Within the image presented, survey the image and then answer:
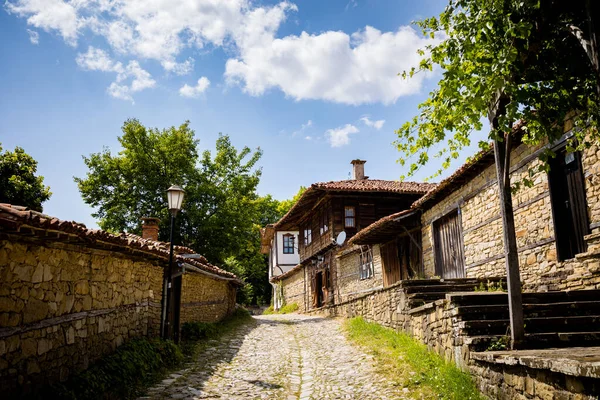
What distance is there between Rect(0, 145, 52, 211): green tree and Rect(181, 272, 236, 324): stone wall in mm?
10498

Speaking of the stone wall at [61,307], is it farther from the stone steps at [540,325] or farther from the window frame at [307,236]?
the window frame at [307,236]

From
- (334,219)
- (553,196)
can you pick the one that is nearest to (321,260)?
(334,219)

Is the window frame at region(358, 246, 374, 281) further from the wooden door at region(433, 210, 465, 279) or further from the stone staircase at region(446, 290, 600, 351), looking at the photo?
the stone staircase at region(446, 290, 600, 351)

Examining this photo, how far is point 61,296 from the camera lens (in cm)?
609

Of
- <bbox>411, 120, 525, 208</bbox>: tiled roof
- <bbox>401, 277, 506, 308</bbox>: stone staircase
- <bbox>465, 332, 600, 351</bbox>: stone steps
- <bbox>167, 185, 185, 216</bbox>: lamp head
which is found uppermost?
<bbox>411, 120, 525, 208</bbox>: tiled roof

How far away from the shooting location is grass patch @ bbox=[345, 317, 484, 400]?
557 centimetres

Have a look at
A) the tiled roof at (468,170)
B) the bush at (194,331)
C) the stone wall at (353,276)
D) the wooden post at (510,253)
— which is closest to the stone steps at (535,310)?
the wooden post at (510,253)

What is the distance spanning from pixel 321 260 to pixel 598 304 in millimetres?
16371

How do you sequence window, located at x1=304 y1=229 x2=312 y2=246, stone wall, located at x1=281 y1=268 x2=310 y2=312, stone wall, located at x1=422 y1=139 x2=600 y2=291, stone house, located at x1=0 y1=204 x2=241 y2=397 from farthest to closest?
stone wall, located at x1=281 y1=268 x2=310 y2=312
window, located at x1=304 y1=229 x2=312 y2=246
stone wall, located at x1=422 y1=139 x2=600 y2=291
stone house, located at x1=0 y1=204 x2=241 y2=397

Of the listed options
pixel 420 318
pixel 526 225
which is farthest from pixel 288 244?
pixel 420 318

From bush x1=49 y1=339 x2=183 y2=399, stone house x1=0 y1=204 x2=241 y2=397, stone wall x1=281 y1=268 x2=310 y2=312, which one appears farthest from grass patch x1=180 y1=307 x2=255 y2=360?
stone wall x1=281 y1=268 x2=310 y2=312

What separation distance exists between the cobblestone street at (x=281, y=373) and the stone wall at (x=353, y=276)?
207 inches

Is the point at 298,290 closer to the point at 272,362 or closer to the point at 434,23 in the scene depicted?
the point at 272,362

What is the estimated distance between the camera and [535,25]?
16.1ft
